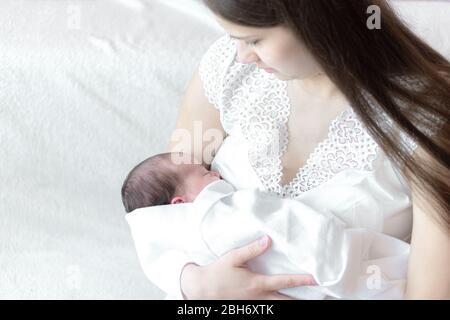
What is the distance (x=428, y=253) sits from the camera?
0.90 metres

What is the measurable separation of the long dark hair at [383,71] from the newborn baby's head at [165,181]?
29cm

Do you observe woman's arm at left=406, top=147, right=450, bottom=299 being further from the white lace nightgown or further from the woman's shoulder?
the woman's shoulder

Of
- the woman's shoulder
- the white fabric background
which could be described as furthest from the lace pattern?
the white fabric background

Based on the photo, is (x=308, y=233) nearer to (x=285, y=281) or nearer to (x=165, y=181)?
(x=285, y=281)

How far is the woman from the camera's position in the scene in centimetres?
84

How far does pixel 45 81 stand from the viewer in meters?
1.36

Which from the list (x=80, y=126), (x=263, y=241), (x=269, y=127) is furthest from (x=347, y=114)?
(x=80, y=126)

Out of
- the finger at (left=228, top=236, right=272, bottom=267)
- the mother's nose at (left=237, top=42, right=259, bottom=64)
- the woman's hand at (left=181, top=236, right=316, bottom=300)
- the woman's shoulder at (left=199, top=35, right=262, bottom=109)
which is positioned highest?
the mother's nose at (left=237, top=42, right=259, bottom=64)

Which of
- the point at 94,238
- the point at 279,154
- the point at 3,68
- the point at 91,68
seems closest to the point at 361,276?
the point at 279,154

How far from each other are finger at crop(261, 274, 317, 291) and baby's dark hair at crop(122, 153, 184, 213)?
0.21m

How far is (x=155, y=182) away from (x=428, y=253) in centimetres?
40

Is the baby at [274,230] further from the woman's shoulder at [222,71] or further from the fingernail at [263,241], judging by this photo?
the woman's shoulder at [222,71]

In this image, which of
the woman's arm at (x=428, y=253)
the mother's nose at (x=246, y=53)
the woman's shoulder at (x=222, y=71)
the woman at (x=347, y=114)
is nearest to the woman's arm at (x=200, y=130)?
the woman's shoulder at (x=222, y=71)

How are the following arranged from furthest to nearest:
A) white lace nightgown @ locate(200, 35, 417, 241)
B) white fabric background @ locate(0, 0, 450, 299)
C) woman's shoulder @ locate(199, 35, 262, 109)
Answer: white fabric background @ locate(0, 0, 450, 299) < woman's shoulder @ locate(199, 35, 262, 109) < white lace nightgown @ locate(200, 35, 417, 241)
